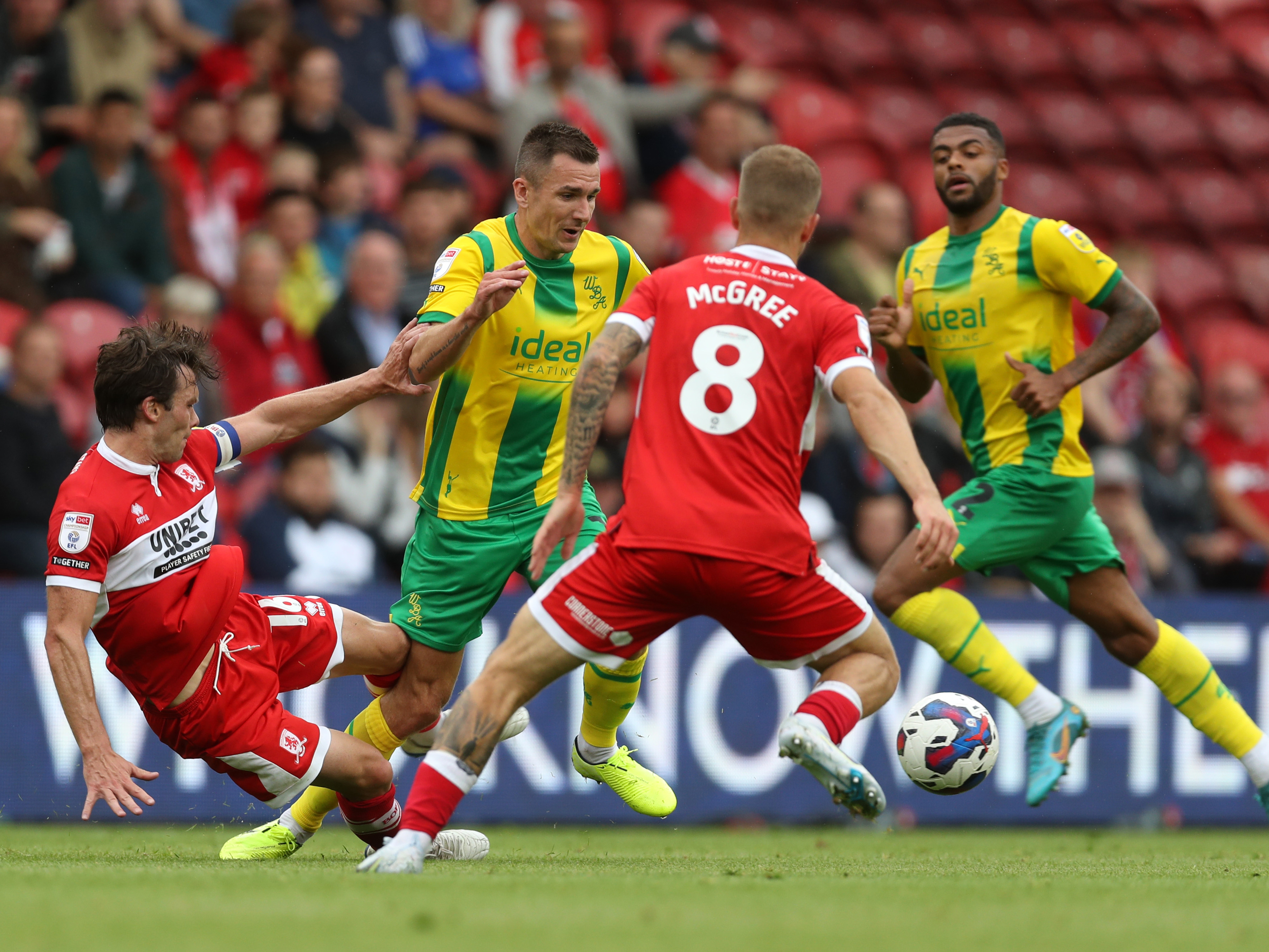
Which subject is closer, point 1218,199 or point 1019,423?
point 1019,423

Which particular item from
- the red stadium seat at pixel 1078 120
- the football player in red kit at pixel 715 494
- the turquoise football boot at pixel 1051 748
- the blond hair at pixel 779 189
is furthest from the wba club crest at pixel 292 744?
the red stadium seat at pixel 1078 120

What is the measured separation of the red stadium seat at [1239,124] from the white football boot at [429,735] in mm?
12419

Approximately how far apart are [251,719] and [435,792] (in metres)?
0.92

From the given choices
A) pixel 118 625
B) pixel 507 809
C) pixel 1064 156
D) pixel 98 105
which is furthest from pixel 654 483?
pixel 1064 156

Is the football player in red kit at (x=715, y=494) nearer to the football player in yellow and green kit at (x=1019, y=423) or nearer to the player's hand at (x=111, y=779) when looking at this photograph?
the player's hand at (x=111, y=779)

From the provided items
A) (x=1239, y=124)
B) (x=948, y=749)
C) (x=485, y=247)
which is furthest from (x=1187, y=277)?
(x=485, y=247)

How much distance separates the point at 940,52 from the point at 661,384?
11.5 m

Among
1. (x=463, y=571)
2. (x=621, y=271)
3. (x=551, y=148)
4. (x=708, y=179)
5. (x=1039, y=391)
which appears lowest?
(x=463, y=571)

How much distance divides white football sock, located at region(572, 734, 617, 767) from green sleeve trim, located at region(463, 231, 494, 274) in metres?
2.04

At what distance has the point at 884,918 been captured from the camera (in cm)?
439

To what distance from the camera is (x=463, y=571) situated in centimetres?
654

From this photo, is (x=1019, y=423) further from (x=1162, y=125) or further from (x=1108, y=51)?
(x=1108, y=51)

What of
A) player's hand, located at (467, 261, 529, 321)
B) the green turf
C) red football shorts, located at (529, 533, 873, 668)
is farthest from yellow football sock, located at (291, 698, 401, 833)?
player's hand, located at (467, 261, 529, 321)

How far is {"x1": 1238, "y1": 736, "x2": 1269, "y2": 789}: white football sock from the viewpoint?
23.4ft
